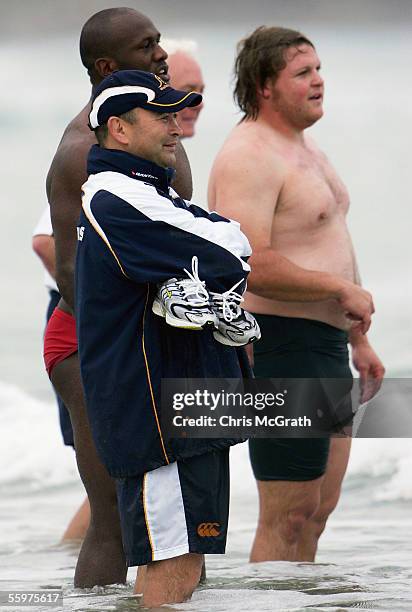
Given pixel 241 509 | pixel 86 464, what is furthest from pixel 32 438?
pixel 86 464

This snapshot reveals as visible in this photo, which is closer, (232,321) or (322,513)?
(232,321)

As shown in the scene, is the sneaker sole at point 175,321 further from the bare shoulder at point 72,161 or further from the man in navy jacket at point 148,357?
the bare shoulder at point 72,161

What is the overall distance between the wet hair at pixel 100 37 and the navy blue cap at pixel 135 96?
530 mm

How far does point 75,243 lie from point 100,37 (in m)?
0.63

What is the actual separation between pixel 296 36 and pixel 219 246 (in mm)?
1874

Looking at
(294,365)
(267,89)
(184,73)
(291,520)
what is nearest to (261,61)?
(267,89)

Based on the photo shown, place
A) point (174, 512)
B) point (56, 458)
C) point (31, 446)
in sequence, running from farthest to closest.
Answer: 1. point (31, 446)
2. point (56, 458)
3. point (174, 512)

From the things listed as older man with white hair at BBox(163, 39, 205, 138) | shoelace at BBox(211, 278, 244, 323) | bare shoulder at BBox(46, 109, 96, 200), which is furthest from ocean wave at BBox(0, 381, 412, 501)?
shoelace at BBox(211, 278, 244, 323)

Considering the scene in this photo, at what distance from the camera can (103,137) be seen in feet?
12.2

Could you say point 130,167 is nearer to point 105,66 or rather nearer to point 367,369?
point 105,66

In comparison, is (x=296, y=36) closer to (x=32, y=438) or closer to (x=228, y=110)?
(x=32, y=438)

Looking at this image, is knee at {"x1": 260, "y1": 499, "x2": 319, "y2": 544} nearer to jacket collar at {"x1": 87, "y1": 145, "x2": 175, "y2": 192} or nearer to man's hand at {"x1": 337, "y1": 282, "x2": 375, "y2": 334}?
man's hand at {"x1": 337, "y1": 282, "x2": 375, "y2": 334}

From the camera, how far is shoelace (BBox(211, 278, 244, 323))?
351 cm

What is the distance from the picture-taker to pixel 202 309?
343cm
